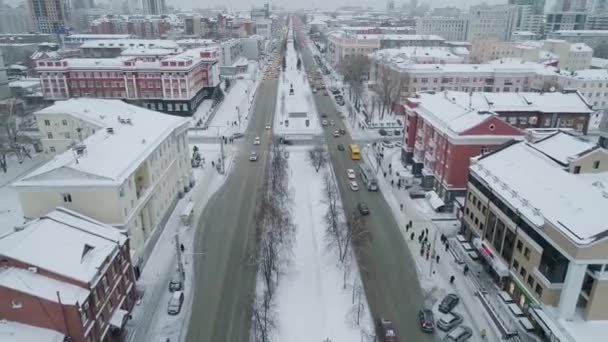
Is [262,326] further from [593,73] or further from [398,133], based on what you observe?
[593,73]

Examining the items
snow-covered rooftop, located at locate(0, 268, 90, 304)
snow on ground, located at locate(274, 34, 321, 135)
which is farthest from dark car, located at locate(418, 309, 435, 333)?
snow on ground, located at locate(274, 34, 321, 135)

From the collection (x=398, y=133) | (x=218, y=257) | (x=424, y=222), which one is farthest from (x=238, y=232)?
(x=398, y=133)

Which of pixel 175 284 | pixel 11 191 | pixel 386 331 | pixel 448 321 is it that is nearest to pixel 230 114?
pixel 11 191

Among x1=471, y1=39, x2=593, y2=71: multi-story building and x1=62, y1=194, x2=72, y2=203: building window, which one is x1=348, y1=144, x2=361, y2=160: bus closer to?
x1=62, y1=194, x2=72, y2=203: building window

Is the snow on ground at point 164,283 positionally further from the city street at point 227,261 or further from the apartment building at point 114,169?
the apartment building at point 114,169

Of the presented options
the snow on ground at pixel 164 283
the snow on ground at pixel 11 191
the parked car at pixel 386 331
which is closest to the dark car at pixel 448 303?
the parked car at pixel 386 331
